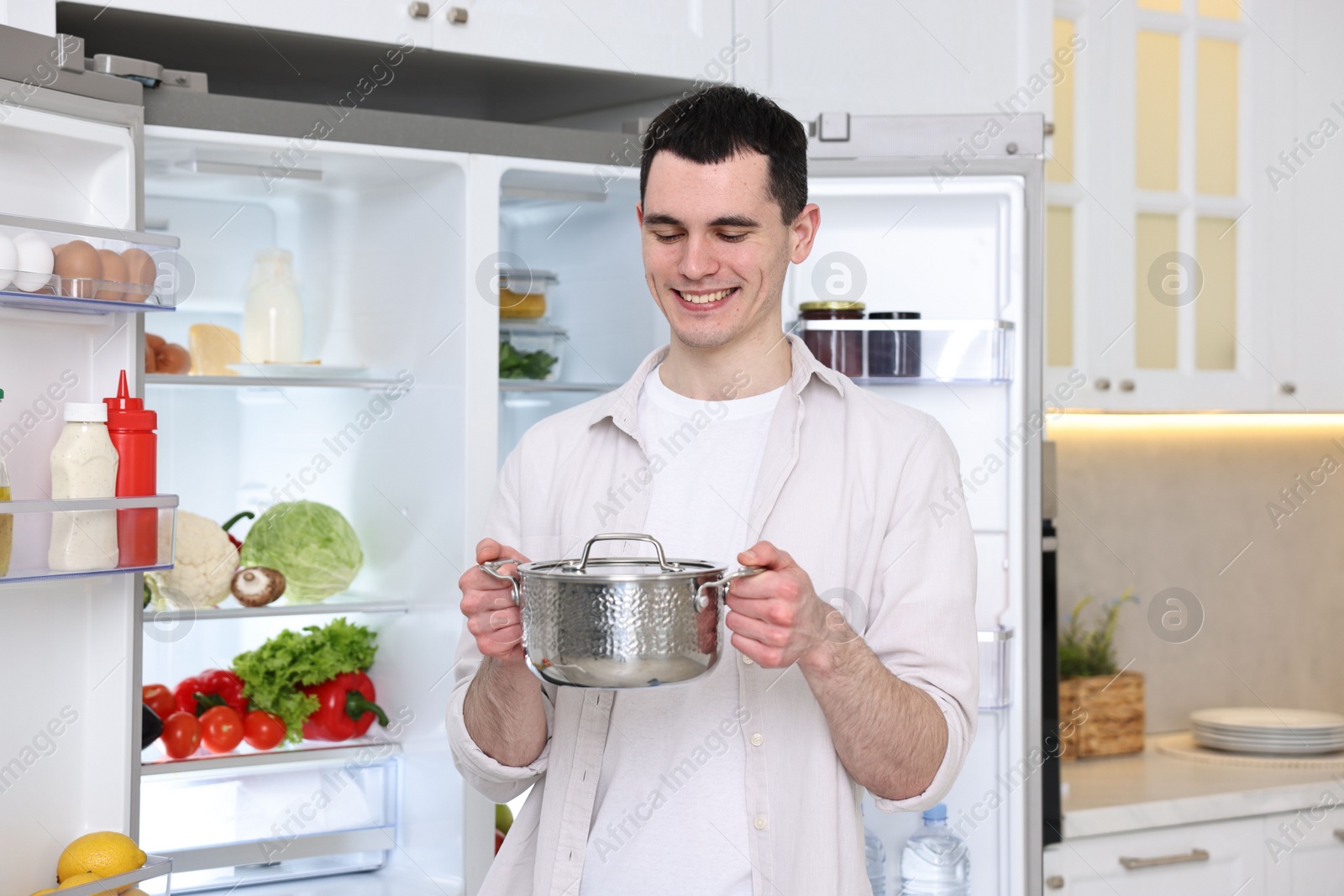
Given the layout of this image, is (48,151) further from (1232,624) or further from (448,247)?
(1232,624)

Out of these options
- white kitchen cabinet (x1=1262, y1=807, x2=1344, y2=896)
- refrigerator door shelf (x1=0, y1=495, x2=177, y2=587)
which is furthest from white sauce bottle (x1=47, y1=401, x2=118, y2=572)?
white kitchen cabinet (x1=1262, y1=807, x2=1344, y2=896)

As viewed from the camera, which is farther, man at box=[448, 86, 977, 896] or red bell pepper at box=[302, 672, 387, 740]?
red bell pepper at box=[302, 672, 387, 740]

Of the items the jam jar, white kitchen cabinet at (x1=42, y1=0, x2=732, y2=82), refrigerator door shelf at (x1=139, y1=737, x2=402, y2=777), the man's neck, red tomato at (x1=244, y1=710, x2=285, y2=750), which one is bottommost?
refrigerator door shelf at (x1=139, y1=737, x2=402, y2=777)

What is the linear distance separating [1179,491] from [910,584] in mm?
2170

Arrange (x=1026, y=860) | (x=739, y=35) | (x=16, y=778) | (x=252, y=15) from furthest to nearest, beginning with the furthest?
(x=739, y=35) < (x=1026, y=860) < (x=252, y=15) < (x=16, y=778)

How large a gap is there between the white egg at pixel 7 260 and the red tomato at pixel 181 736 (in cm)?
83

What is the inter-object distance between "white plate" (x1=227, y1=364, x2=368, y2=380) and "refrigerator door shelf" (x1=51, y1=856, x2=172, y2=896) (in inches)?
31.8

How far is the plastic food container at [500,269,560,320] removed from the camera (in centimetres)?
226

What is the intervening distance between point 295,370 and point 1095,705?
1924 millimetres

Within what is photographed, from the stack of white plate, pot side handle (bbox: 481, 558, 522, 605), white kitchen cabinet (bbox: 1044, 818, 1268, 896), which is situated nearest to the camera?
pot side handle (bbox: 481, 558, 522, 605)

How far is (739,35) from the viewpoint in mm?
2285

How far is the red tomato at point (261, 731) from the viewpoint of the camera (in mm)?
2074

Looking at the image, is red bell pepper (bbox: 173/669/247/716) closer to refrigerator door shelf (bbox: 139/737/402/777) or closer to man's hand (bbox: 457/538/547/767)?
refrigerator door shelf (bbox: 139/737/402/777)

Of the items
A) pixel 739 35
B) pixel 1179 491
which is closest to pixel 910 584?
pixel 739 35
